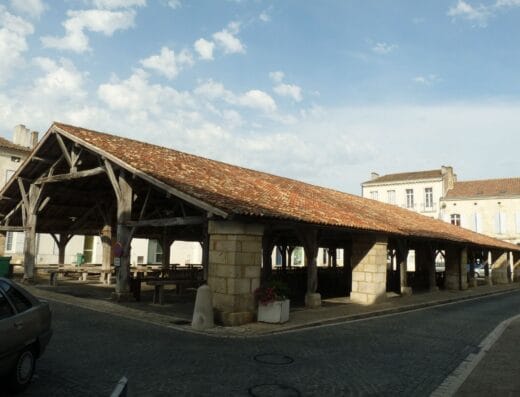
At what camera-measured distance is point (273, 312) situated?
9.90m

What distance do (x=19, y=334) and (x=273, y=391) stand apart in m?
2.90

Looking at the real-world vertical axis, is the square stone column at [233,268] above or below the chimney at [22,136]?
below

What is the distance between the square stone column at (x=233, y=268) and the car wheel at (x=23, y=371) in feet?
16.3

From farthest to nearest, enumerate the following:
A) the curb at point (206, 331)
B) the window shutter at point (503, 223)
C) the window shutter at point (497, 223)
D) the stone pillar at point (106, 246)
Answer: the window shutter at point (497, 223)
the window shutter at point (503, 223)
the stone pillar at point (106, 246)
the curb at point (206, 331)

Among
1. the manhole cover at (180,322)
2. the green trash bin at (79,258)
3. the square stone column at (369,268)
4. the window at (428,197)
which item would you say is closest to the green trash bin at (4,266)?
the green trash bin at (79,258)

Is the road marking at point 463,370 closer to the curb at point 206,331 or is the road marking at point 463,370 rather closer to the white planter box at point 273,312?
the curb at point 206,331

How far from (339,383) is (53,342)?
4.70 meters

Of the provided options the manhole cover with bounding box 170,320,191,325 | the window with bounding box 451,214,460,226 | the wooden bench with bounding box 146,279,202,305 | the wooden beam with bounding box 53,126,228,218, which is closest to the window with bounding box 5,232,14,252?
the wooden beam with bounding box 53,126,228,218

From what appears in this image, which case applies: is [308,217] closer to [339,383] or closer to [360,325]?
[360,325]

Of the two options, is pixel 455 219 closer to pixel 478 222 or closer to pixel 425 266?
pixel 478 222

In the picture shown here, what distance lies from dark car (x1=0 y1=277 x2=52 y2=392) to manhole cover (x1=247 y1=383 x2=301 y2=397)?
2.50m

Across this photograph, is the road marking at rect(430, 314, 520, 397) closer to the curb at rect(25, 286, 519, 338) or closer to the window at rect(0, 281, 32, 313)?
the curb at rect(25, 286, 519, 338)

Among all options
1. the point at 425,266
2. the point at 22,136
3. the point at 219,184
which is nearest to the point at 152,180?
the point at 219,184

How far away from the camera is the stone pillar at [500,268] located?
3073cm
